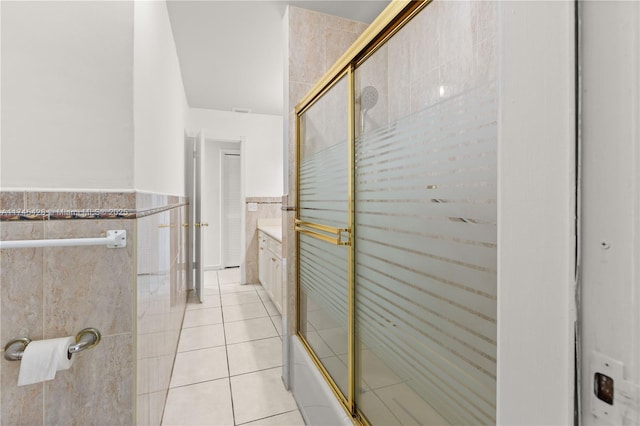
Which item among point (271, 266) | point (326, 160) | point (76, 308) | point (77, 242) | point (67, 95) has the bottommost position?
point (271, 266)

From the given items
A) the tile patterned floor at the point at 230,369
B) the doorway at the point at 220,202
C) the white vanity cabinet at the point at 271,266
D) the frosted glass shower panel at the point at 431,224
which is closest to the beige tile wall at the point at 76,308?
the tile patterned floor at the point at 230,369

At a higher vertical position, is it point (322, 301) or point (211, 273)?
point (322, 301)

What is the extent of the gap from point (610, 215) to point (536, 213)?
3.0 inches

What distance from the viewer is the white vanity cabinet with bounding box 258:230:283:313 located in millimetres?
2973

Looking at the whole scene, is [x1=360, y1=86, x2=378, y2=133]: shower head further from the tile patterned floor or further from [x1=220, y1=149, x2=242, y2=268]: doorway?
[x1=220, y1=149, x2=242, y2=268]: doorway

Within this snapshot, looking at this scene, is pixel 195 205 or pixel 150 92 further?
pixel 195 205

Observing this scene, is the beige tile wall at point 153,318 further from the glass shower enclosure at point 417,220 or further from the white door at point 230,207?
the white door at point 230,207

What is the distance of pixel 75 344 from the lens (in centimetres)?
108

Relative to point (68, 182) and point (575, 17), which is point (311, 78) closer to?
point (68, 182)

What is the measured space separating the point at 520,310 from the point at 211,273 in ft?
15.8

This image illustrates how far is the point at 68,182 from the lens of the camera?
1.10 m

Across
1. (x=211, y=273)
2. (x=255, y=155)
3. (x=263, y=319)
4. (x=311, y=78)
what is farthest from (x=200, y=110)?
(x=263, y=319)

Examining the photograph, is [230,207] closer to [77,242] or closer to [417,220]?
[77,242]

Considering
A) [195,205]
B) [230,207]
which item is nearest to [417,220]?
[195,205]
